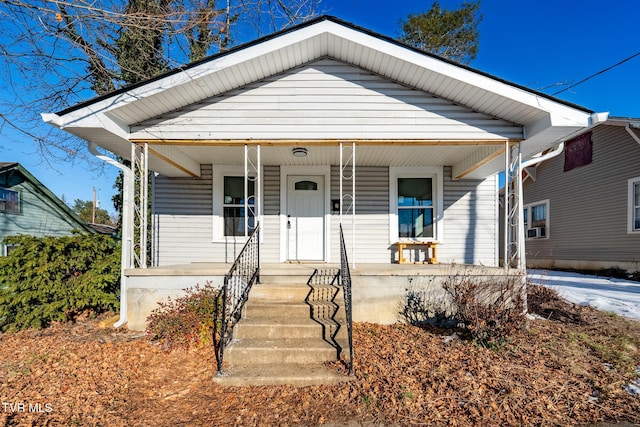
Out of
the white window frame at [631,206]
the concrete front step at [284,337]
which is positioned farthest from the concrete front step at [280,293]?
the white window frame at [631,206]

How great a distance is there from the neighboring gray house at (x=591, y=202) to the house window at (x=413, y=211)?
3.84 metres

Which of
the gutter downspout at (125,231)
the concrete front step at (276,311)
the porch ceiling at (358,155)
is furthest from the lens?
the porch ceiling at (358,155)

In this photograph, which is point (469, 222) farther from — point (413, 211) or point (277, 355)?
point (277, 355)

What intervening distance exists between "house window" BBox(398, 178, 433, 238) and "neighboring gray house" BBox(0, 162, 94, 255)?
10.1m

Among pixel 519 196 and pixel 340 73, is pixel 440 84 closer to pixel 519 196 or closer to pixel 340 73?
pixel 340 73

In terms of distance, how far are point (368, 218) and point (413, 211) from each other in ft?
3.58

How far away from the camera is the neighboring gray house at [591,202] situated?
370 inches

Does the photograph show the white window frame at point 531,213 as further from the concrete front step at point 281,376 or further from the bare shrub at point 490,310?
the concrete front step at point 281,376

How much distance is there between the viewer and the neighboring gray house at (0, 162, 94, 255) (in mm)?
10344

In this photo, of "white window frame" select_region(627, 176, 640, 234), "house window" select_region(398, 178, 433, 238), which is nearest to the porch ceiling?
"house window" select_region(398, 178, 433, 238)

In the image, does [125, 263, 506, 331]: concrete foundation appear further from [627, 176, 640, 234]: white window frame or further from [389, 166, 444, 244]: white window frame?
[627, 176, 640, 234]: white window frame

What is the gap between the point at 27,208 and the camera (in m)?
11.1

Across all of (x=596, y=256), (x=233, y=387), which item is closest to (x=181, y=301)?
(x=233, y=387)

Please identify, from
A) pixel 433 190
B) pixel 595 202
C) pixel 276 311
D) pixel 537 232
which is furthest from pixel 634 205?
pixel 276 311
